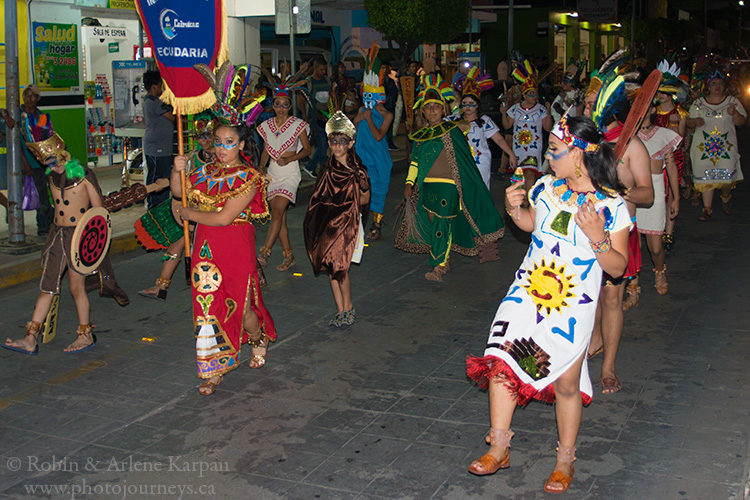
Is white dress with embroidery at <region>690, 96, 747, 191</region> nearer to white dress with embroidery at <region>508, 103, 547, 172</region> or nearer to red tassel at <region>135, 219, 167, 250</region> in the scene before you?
white dress with embroidery at <region>508, 103, 547, 172</region>

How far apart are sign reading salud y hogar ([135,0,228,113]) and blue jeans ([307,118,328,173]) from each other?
909cm

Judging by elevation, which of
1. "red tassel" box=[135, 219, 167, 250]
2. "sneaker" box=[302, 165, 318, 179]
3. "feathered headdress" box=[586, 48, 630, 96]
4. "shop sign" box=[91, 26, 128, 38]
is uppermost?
"shop sign" box=[91, 26, 128, 38]

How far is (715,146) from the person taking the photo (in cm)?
1199

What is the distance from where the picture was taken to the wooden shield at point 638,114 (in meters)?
4.65

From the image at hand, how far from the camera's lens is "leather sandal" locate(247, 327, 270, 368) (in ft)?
20.9

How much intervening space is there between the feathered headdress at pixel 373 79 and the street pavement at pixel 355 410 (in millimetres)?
3356

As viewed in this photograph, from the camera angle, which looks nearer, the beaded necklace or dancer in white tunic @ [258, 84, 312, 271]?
the beaded necklace

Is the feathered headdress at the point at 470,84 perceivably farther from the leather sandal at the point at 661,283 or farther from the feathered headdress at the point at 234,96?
the feathered headdress at the point at 234,96

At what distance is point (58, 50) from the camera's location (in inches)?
545

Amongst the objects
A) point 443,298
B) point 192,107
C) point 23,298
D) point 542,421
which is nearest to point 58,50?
point 23,298

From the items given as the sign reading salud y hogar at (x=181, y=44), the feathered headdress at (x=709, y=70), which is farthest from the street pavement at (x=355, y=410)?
the feathered headdress at (x=709, y=70)

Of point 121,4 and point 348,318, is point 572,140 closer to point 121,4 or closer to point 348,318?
point 348,318

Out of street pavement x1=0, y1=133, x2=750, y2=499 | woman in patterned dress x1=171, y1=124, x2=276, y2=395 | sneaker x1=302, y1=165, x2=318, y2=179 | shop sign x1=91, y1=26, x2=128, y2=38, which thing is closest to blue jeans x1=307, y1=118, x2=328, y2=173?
sneaker x1=302, y1=165, x2=318, y2=179

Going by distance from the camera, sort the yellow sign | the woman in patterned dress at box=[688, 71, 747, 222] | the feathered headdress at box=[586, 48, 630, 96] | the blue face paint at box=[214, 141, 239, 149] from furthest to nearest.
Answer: the yellow sign, the woman in patterned dress at box=[688, 71, 747, 222], the feathered headdress at box=[586, 48, 630, 96], the blue face paint at box=[214, 141, 239, 149]
